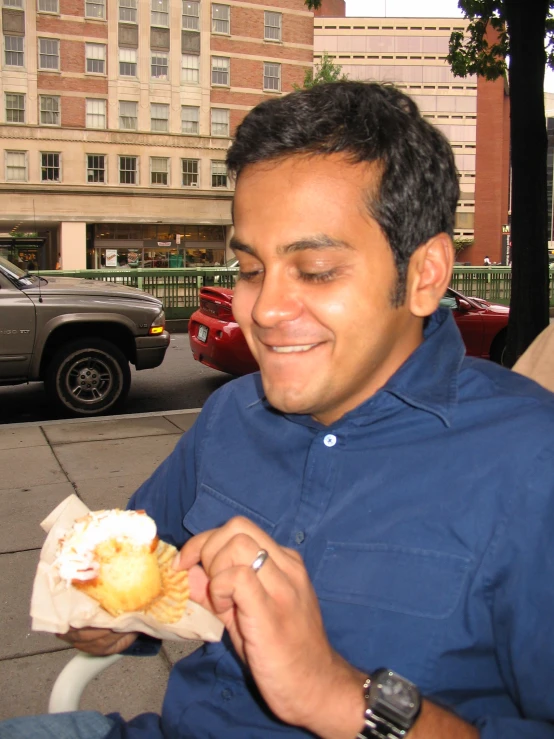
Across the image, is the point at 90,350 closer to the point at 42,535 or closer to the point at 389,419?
the point at 42,535

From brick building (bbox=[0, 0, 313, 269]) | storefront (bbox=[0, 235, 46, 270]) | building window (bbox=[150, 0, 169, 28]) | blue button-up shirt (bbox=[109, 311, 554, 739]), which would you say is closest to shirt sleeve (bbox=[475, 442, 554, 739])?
blue button-up shirt (bbox=[109, 311, 554, 739])

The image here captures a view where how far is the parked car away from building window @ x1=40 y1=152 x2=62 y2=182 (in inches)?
1451

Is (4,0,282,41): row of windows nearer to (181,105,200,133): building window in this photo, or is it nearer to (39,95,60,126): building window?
(181,105,200,133): building window

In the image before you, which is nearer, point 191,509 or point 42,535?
point 191,509

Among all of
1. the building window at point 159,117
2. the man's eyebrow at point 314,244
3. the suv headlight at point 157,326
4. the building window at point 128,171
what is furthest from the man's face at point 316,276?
the building window at point 159,117

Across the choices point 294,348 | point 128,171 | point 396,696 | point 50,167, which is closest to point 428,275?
point 294,348

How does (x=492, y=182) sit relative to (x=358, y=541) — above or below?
above

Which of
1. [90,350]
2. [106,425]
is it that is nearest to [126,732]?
[106,425]

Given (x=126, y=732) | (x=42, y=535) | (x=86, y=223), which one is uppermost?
(x=86, y=223)

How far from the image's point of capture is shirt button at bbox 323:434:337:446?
167 cm

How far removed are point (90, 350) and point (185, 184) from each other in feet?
128

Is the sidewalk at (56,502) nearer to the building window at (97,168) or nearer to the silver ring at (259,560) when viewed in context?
the silver ring at (259,560)

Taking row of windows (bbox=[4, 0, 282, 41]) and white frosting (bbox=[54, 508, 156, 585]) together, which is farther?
row of windows (bbox=[4, 0, 282, 41])

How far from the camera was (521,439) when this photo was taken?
1.50m
